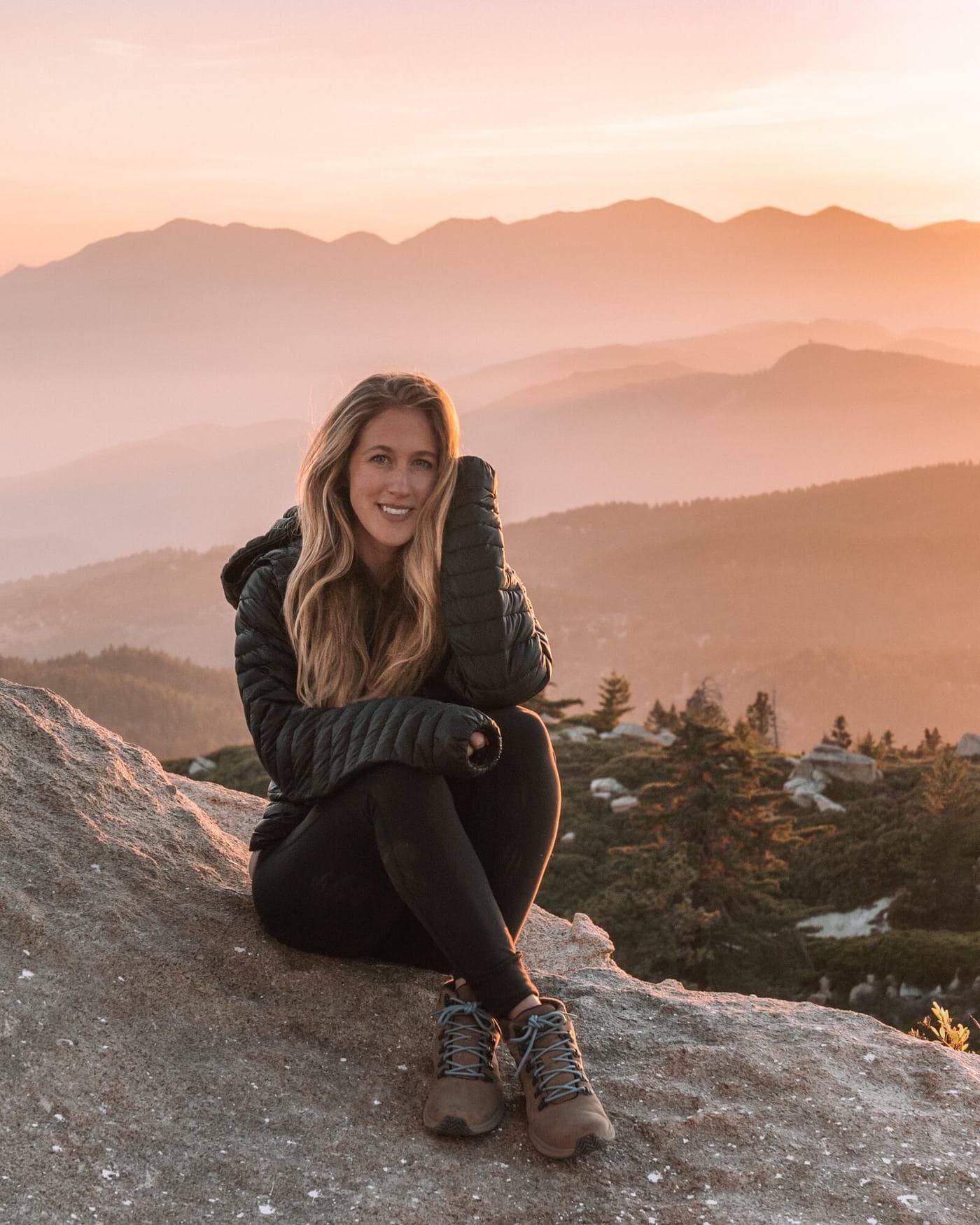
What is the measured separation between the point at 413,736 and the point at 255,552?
119 centimetres

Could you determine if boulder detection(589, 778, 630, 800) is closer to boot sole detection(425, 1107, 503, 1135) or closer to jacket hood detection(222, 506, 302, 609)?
jacket hood detection(222, 506, 302, 609)

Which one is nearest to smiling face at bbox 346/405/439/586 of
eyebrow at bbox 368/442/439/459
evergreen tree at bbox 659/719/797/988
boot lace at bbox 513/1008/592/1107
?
eyebrow at bbox 368/442/439/459

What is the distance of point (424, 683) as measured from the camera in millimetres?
4324

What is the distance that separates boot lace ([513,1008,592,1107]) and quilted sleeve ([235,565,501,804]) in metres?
0.81

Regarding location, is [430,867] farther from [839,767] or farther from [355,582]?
[839,767]

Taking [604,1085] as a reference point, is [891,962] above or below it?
below

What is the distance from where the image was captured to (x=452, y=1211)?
3.27m

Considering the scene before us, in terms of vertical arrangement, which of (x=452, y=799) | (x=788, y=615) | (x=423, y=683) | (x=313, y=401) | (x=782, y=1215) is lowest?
(x=788, y=615)

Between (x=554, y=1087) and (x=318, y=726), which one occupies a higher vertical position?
(x=318, y=726)

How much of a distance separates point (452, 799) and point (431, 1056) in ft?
3.14

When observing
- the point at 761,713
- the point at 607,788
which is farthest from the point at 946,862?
the point at 761,713

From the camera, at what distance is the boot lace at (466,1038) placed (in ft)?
12.1

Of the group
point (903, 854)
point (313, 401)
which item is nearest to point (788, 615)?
point (903, 854)

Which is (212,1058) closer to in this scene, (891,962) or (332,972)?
(332,972)
